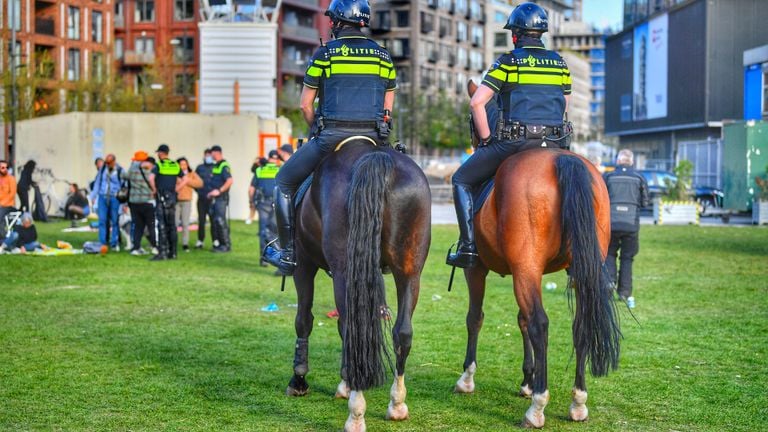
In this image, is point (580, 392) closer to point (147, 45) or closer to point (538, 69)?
point (538, 69)

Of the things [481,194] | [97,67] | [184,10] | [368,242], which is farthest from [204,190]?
[184,10]

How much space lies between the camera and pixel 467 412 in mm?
8320

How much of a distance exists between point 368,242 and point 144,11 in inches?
3681

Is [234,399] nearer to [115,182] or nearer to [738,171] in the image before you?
[115,182]

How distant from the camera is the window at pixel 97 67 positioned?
6812 cm

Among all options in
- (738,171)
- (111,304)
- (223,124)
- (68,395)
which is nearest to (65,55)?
(223,124)

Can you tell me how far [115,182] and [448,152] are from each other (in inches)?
3432

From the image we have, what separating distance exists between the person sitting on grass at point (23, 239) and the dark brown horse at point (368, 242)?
1699 cm

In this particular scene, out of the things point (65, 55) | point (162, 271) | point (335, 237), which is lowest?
point (162, 271)

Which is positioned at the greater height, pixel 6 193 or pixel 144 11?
pixel 144 11

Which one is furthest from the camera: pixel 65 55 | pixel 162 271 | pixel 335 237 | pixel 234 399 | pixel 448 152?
pixel 448 152

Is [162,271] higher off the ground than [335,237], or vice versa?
[335,237]

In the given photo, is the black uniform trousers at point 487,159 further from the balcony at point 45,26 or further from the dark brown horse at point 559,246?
the balcony at point 45,26

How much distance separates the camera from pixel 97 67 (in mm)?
73188
